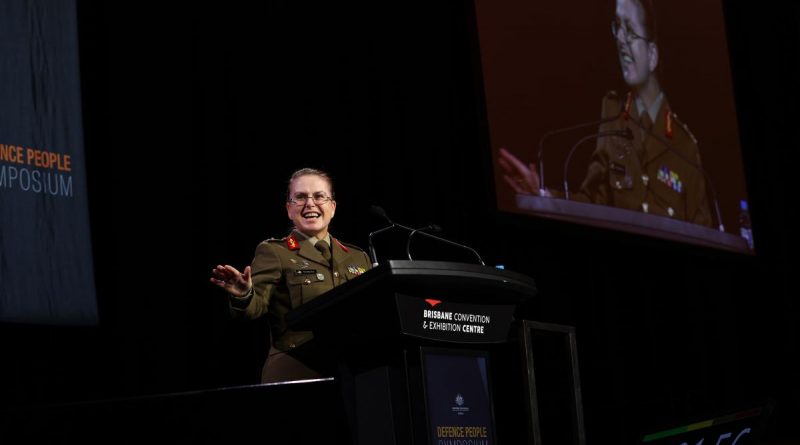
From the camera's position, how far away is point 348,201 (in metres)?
4.23

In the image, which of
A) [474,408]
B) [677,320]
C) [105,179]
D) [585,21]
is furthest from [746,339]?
[474,408]

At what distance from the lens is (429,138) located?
183 inches

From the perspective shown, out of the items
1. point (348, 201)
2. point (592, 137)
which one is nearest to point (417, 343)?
point (348, 201)

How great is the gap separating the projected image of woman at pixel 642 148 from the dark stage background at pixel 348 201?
8.6 inches

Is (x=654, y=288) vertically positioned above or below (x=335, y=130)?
below

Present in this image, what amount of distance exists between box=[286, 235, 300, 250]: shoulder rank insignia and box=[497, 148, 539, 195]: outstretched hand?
71.8 inches

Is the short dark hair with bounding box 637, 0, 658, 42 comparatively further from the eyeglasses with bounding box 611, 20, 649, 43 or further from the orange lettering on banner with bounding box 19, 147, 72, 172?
the orange lettering on banner with bounding box 19, 147, 72, 172

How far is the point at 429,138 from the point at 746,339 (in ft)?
8.70

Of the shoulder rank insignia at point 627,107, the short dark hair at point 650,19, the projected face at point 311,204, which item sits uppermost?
the short dark hair at point 650,19

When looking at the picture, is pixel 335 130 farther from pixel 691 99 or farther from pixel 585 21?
pixel 691 99

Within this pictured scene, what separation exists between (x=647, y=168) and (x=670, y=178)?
0.18 metres

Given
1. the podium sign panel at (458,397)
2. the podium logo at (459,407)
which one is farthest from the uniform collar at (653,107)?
the podium logo at (459,407)

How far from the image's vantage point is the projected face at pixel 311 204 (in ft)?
9.41

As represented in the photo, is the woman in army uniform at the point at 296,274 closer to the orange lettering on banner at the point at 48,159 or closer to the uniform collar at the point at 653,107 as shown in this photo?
the orange lettering on banner at the point at 48,159
